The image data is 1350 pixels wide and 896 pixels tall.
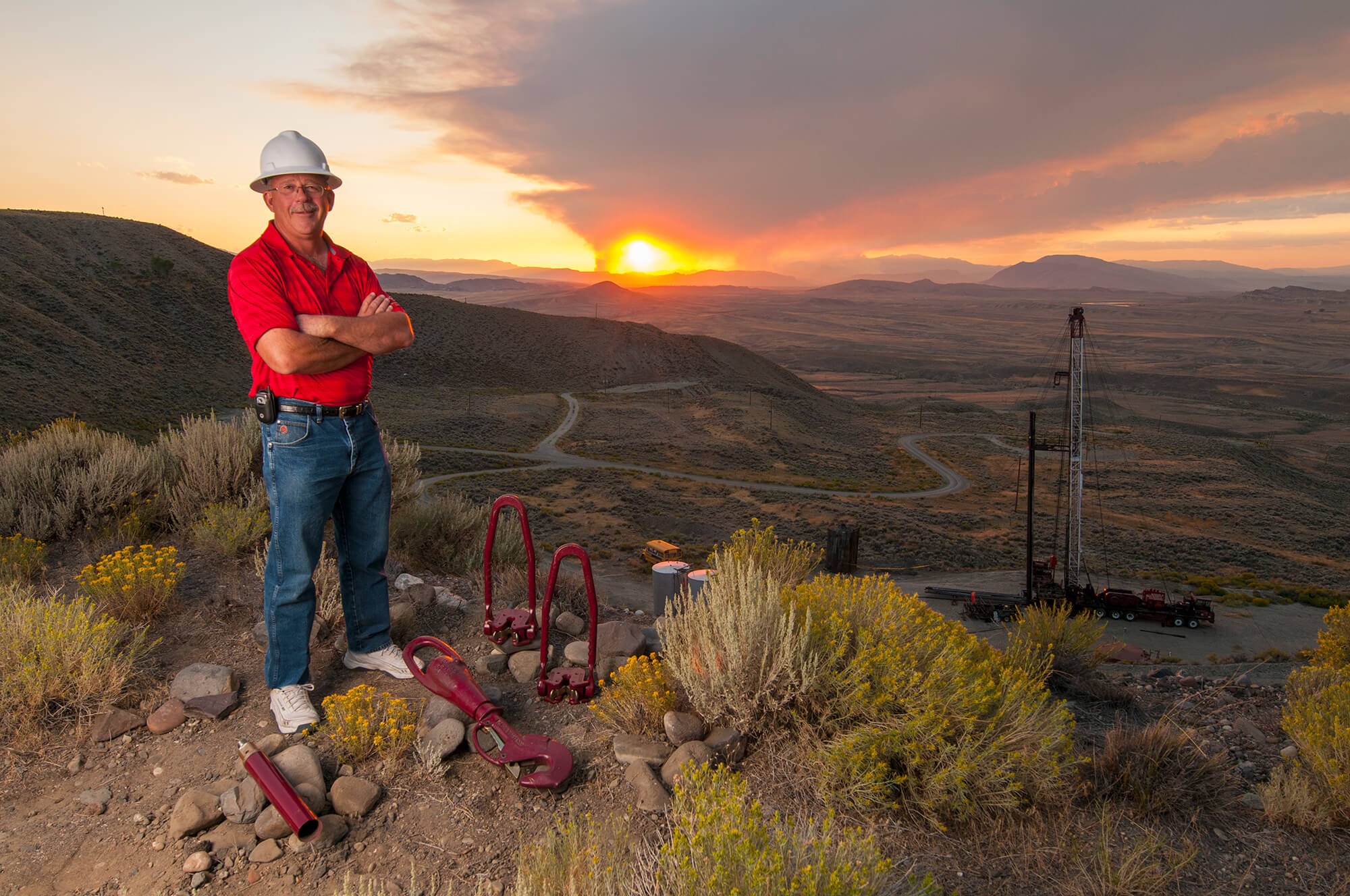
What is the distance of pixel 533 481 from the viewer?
3297 centimetres

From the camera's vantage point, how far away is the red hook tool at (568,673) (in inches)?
148

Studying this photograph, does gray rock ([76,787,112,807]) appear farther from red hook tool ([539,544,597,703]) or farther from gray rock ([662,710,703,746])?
gray rock ([662,710,703,746])

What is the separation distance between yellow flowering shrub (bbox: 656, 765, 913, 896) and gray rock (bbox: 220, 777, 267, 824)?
5.58 ft

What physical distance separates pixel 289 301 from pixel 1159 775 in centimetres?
479

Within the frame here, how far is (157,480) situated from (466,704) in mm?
4793

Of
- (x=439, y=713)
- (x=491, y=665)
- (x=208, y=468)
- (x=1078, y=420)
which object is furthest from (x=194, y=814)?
(x=1078, y=420)

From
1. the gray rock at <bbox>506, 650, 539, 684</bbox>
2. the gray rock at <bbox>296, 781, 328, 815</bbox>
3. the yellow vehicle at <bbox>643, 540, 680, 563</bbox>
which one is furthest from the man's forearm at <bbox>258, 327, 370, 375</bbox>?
the yellow vehicle at <bbox>643, 540, 680, 563</bbox>

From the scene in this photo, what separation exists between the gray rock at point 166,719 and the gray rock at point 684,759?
2.40 metres

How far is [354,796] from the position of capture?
9.60ft

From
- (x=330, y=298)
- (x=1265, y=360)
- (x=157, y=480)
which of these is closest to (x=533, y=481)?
(x=157, y=480)

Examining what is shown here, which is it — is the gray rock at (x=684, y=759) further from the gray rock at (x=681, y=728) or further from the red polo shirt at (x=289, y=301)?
the red polo shirt at (x=289, y=301)

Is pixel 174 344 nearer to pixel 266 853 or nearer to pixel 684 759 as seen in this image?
pixel 266 853

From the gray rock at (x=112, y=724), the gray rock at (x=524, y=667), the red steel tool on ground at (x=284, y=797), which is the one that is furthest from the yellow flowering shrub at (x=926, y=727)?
the gray rock at (x=112, y=724)

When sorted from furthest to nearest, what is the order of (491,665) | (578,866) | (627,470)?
(627,470)
(491,665)
(578,866)
